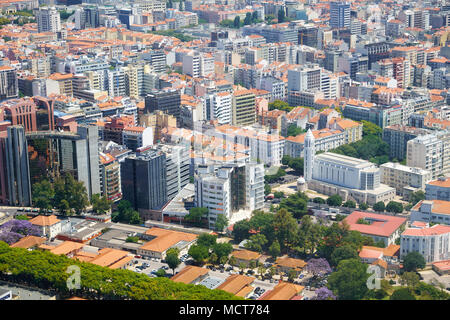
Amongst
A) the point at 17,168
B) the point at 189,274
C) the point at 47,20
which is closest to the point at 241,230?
the point at 189,274

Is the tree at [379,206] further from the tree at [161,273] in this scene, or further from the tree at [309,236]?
the tree at [161,273]

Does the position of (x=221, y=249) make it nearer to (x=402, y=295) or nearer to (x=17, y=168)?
(x=402, y=295)

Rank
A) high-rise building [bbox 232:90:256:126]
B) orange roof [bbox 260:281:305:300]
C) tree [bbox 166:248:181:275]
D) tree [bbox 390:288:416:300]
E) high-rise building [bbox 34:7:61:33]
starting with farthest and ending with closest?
high-rise building [bbox 34:7:61:33]
high-rise building [bbox 232:90:256:126]
tree [bbox 166:248:181:275]
orange roof [bbox 260:281:305:300]
tree [bbox 390:288:416:300]

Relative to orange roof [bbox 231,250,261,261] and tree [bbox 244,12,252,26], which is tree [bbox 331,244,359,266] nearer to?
orange roof [bbox 231,250,261,261]

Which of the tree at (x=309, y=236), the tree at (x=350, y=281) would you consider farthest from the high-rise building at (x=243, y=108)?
the tree at (x=350, y=281)

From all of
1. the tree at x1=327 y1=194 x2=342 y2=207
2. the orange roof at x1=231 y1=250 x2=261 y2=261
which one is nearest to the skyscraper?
the tree at x1=327 y1=194 x2=342 y2=207

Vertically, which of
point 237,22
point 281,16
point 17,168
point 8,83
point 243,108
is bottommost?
point 17,168

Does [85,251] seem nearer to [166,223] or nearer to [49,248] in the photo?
[49,248]
